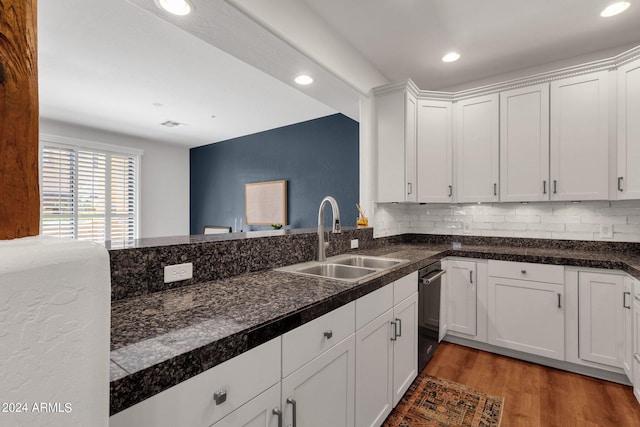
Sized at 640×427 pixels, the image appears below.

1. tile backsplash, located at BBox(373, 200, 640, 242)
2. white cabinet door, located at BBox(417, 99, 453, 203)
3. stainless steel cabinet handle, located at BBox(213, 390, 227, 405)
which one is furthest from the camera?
white cabinet door, located at BBox(417, 99, 453, 203)

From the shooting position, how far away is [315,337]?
115cm

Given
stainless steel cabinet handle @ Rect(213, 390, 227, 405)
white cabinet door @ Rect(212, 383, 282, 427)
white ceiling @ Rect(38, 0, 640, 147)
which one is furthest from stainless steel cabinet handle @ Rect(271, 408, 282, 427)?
white ceiling @ Rect(38, 0, 640, 147)

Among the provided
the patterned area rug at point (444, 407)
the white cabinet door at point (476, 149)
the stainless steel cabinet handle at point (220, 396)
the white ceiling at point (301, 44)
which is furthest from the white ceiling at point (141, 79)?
the patterned area rug at point (444, 407)

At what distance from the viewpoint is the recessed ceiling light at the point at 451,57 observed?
107 inches

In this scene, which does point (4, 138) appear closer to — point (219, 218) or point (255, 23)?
point (255, 23)

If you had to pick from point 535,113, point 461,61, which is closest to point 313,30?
point 461,61

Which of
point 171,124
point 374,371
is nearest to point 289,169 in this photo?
point 171,124

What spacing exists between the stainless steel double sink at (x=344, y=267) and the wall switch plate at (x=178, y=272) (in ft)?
1.74

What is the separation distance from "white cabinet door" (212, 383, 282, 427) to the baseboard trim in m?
2.36

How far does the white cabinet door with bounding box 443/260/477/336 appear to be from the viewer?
8.77 feet

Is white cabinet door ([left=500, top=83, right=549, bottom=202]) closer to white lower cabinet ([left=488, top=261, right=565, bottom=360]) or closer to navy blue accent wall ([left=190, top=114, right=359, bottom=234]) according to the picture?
white lower cabinet ([left=488, top=261, right=565, bottom=360])

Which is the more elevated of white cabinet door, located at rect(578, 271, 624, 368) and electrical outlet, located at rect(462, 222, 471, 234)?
electrical outlet, located at rect(462, 222, 471, 234)

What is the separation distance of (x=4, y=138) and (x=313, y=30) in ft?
6.96

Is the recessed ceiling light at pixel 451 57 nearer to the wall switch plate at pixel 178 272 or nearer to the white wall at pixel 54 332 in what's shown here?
the wall switch plate at pixel 178 272
